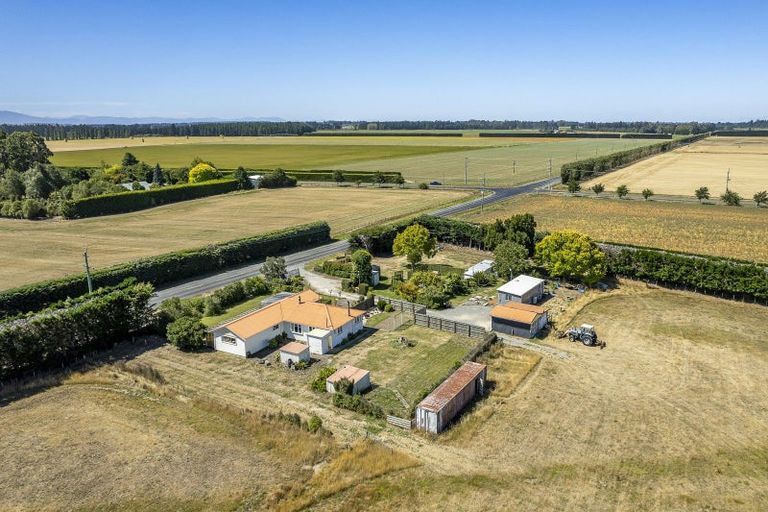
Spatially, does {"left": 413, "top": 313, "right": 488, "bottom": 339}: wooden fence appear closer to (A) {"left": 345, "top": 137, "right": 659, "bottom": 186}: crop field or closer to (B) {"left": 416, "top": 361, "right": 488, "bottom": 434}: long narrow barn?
(B) {"left": 416, "top": 361, "right": 488, "bottom": 434}: long narrow barn

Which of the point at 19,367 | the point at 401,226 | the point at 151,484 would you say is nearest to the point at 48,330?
the point at 19,367

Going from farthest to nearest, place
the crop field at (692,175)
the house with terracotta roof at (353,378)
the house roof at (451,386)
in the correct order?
the crop field at (692,175) → the house with terracotta roof at (353,378) → the house roof at (451,386)

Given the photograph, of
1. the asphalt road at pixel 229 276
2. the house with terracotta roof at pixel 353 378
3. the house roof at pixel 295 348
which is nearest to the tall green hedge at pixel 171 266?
the asphalt road at pixel 229 276

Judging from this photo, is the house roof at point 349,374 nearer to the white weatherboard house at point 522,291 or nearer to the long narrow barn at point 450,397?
the long narrow barn at point 450,397

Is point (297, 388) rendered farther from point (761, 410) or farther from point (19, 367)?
point (761, 410)

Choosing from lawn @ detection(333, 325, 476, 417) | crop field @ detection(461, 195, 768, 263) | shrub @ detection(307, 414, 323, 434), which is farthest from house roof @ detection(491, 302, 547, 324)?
crop field @ detection(461, 195, 768, 263)

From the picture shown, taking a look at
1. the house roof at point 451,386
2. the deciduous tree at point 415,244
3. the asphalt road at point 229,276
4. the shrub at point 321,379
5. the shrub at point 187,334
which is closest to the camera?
the house roof at point 451,386

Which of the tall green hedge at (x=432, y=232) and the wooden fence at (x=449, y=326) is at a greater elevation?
the tall green hedge at (x=432, y=232)

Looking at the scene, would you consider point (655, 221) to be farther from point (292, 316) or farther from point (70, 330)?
point (70, 330)

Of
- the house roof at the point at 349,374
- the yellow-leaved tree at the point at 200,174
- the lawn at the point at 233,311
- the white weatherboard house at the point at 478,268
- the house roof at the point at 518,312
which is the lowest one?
the lawn at the point at 233,311
